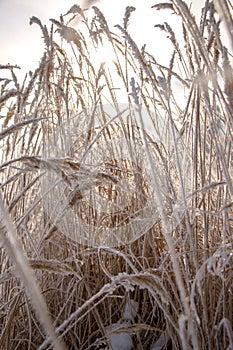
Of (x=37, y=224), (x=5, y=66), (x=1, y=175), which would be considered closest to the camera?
(x=5, y=66)

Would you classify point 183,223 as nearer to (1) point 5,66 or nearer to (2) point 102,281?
(2) point 102,281

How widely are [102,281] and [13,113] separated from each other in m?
0.61

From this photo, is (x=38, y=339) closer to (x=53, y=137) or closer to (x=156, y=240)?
(x=156, y=240)

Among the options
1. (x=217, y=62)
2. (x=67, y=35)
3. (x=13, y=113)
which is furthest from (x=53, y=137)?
(x=217, y=62)

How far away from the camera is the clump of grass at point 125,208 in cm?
86

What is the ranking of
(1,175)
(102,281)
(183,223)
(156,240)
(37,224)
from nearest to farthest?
(183,223) → (102,281) → (156,240) → (37,224) → (1,175)

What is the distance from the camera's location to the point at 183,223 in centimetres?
119

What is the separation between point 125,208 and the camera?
1546mm

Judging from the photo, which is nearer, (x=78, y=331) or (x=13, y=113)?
(x=78, y=331)

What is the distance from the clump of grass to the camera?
Result: 0.86m

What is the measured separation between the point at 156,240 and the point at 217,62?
24.1 inches

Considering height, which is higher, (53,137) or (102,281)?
(53,137)

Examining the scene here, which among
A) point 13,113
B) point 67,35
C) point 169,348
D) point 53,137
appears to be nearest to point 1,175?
point 53,137

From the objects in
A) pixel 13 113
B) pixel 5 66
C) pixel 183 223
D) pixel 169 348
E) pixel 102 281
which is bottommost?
pixel 169 348
